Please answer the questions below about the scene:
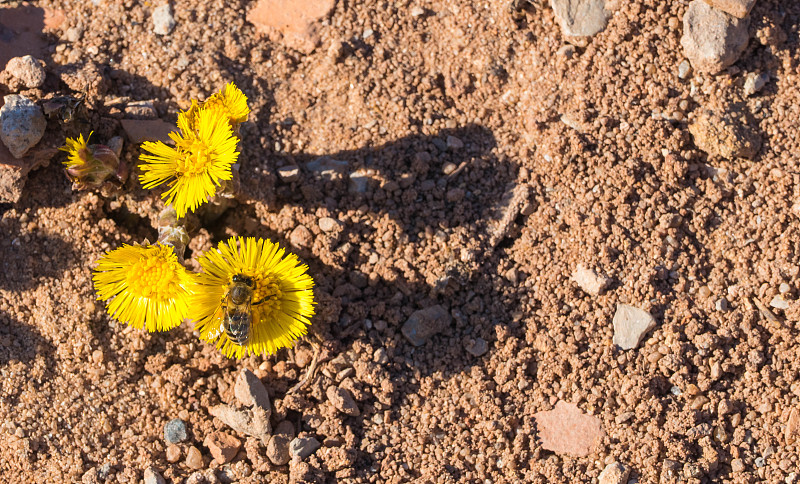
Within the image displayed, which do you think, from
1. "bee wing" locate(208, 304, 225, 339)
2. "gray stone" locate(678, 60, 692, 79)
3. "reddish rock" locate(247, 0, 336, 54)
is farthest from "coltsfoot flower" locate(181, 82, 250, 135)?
"gray stone" locate(678, 60, 692, 79)

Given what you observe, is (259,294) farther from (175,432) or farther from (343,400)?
(175,432)

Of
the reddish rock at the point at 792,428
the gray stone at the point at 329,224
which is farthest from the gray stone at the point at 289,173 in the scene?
the reddish rock at the point at 792,428

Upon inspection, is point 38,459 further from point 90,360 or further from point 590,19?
point 590,19

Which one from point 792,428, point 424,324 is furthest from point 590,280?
point 792,428

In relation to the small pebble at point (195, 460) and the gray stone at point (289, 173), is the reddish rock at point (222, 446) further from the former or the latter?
the gray stone at point (289, 173)

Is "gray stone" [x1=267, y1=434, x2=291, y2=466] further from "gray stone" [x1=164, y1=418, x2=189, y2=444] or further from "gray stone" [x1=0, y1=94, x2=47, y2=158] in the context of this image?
"gray stone" [x1=0, y1=94, x2=47, y2=158]
